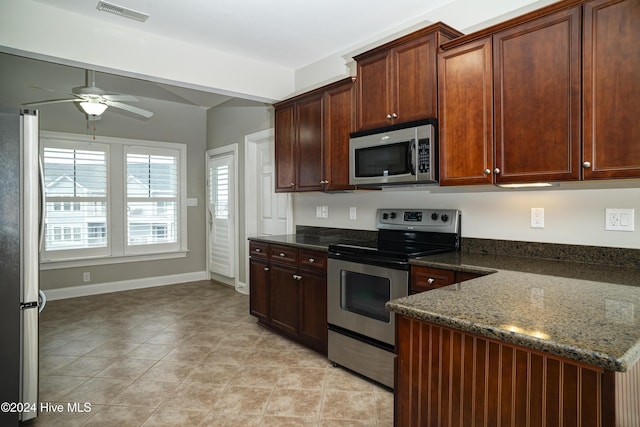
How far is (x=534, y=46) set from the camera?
2.03m

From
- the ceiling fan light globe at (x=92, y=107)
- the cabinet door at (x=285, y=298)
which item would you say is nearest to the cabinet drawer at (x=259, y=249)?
the cabinet door at (x=285, y=298)

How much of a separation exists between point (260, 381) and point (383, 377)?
0.86 meters

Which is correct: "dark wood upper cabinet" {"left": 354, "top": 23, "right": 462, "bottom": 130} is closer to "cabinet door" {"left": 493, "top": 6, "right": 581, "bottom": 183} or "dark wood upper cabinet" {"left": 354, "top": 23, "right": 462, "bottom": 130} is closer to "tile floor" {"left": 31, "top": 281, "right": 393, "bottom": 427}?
"cabinet door" {"left": 493, "top": 6, "right": 581, "bottom": 183}

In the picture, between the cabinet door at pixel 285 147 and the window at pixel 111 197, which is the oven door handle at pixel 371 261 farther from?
the window at pixel 111 197

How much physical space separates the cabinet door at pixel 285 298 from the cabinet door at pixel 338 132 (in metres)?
0.85

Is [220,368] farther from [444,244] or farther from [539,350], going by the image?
[539,350]

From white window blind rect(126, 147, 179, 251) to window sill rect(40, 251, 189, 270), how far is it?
143mm

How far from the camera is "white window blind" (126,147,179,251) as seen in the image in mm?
5488

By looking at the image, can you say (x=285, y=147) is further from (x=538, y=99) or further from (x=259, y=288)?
(x=538, y=99)

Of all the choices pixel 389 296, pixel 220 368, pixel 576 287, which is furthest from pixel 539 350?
pixel 220 368

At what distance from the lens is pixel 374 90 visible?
2.83 m

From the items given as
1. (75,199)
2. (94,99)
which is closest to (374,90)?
(94,99)

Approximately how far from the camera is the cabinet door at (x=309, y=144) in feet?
11.3

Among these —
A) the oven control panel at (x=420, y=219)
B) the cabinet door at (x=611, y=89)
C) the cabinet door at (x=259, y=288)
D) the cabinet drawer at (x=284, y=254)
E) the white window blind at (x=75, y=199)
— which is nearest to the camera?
the cabinet door at (x=611, y=89)
